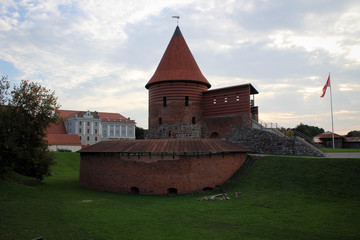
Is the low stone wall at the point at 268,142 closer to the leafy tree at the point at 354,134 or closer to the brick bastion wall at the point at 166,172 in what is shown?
the brick bastion wall at the point at 166,172

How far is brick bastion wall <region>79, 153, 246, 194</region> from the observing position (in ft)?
54.8

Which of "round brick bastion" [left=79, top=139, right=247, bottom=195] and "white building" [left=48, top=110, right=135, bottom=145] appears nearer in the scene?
"round brick bastion" [left=79, top=139, right=247, bottom=195]

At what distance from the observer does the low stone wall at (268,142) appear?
18914 mm

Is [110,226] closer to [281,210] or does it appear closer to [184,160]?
[281,210]

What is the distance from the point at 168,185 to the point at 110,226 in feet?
23.6

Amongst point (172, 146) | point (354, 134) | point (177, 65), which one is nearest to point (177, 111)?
point (177, 65)

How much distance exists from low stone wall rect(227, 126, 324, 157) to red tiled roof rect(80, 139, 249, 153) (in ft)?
8.54

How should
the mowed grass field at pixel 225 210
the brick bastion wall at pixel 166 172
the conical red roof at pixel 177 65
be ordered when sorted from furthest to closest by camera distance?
1. the conical red roof at pixel 177 65
2. the brick bastion wall at pixel 166 172
3. the mowed grass field at pixel 225 210

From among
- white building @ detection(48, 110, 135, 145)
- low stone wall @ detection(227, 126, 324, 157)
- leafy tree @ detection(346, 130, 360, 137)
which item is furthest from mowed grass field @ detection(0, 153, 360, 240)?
leafy tree @ detection(346, 130, 360, 137)

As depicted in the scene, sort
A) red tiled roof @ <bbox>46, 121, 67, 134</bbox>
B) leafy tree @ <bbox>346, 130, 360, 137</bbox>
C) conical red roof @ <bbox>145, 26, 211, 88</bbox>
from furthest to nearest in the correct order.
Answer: leafy tree @ <bbox>346, 130, 360, 137</bbox>, red tiled roof @ <bbox>46, 121, 67, 134</bbox>, conical red roof @ <bbox>145, 26, 211, 88</bbox>

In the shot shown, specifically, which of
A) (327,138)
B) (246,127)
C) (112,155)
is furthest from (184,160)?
(327,138)

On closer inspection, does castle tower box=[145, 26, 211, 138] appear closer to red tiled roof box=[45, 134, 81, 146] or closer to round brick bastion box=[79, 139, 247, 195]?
round brick bastion box=[79, 139, 247, 195]

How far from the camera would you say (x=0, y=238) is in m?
8.12

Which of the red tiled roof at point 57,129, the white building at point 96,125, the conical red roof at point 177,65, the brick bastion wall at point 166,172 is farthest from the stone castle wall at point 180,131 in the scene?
the red tiled roof at point 57,129
